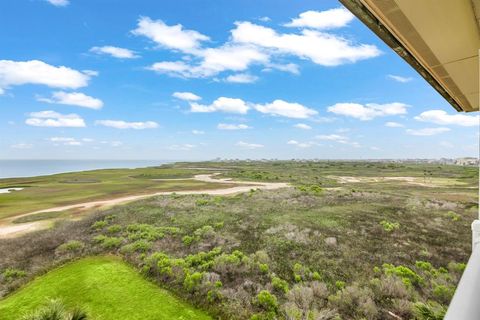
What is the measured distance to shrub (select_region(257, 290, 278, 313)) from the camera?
365 inches

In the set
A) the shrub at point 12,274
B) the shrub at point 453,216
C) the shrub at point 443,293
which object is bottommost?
the shrub at point 443,293

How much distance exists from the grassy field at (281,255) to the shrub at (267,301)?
4 centimetres

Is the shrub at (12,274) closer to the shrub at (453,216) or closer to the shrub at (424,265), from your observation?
the shrub at (424,265)

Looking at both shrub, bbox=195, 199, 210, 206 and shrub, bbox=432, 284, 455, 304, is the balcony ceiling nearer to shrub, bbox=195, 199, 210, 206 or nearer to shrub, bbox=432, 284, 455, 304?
shrub, bbox=432, 284, 455, 304

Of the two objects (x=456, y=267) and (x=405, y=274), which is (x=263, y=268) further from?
(x=456, y=267)

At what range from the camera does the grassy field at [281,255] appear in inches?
381

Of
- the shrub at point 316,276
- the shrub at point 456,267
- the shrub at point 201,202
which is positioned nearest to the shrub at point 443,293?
the shrub at point 456,267

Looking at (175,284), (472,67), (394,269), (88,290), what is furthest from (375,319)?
(88,290)

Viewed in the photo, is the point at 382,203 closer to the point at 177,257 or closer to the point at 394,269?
the point at 394,269

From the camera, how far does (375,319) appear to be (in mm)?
8805

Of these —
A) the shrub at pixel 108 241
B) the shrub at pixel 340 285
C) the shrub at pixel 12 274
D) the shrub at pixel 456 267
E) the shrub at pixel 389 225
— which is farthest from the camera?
the shrub at pixel 389 225

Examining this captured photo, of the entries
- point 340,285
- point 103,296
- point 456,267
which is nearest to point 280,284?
point 340,285

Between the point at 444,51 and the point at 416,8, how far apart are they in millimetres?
1064

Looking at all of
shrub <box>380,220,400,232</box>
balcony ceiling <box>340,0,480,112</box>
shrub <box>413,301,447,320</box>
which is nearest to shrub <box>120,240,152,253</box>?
shrub <box>413,301,447,320</box>
